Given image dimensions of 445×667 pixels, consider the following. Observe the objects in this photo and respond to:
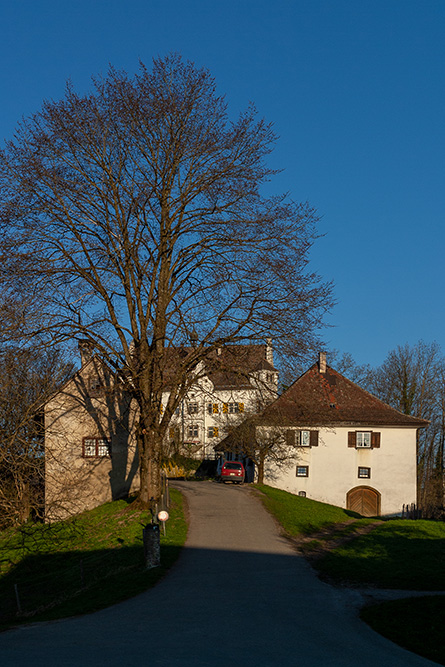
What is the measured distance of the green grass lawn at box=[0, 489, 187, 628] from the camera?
49.5ft

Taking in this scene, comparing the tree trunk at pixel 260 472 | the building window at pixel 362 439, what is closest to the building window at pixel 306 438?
the building window at pixel 362 439

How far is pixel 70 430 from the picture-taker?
32.2m

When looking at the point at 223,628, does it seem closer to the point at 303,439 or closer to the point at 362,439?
the point at 303,439

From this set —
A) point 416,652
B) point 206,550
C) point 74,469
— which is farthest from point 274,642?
point 74,469

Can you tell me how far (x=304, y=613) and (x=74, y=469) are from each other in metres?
21.1

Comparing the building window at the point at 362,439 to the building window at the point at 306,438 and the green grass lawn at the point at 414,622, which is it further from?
the green grass lawn at the point at 414,622

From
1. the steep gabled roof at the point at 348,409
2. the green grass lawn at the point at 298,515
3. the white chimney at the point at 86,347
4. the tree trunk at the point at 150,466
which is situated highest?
the white chimney at the point at 86,347

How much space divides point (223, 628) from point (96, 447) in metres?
22.2

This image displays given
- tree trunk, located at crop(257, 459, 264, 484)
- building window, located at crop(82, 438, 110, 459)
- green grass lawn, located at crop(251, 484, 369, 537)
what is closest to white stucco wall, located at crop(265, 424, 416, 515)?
tree trunk, located at crop(257, 459, 264, 484)

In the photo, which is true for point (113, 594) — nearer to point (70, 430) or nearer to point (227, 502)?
point (227, 502)

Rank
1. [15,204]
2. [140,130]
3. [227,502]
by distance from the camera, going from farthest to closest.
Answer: [227,502]
[140,130]
[15,204]

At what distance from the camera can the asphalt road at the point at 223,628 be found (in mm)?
9320

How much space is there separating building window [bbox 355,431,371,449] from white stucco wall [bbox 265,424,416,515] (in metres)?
0.30

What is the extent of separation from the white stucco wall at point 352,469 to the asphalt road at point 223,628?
2599 cm
